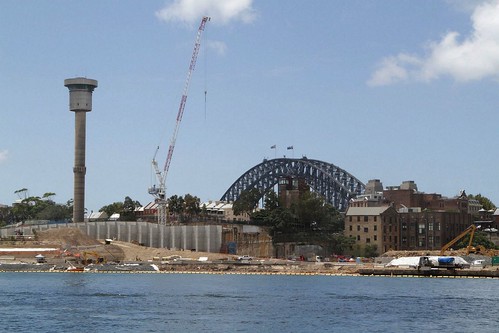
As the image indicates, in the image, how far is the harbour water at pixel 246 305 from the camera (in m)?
93.6

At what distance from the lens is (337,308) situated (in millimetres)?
113188

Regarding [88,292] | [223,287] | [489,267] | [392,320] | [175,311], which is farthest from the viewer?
[489,267]

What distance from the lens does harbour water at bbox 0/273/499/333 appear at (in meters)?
93.6

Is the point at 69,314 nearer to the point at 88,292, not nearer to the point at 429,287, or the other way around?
the point at 88,292

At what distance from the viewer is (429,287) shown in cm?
15350

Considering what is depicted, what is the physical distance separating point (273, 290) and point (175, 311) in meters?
39.8

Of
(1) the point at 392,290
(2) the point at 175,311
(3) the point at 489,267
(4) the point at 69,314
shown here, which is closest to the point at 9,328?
(4) the point at 69,314

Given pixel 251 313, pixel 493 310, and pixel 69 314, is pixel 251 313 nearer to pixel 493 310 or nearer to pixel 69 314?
pixel 69 314

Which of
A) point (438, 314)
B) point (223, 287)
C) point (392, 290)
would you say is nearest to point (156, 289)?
point (223, 287)

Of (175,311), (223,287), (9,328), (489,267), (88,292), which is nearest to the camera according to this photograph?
(9,328)

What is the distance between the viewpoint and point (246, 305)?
115m

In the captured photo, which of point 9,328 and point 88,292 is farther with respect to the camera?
point 88,292

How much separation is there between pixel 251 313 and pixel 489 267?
333 ft

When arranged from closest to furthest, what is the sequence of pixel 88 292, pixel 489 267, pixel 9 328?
pixel 9 328
pixel 88 292
pixel 489 267
